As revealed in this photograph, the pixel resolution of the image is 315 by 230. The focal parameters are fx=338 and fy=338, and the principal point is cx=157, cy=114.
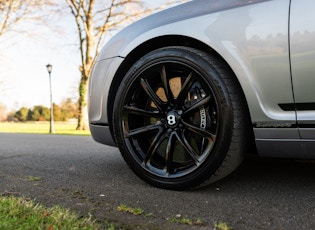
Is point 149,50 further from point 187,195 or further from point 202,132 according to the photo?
point 187,195

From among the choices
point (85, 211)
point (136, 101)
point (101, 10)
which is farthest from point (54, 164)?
point (101, 10)

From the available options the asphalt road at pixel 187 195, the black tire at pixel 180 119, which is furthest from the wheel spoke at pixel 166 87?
the asphalt road at pixel 187 195

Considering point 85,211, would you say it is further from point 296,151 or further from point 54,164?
point 54,164

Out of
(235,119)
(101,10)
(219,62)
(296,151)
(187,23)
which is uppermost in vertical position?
(101,10)

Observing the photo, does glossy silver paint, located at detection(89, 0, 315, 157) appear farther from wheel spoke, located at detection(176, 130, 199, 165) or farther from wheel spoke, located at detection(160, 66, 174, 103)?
wheel spoke, located at detection(176, 130, 199, 165)

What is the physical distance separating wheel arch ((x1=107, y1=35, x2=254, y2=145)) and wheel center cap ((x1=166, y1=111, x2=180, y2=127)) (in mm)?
422

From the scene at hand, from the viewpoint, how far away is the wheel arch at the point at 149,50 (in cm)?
214

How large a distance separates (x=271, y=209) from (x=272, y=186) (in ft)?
1.52

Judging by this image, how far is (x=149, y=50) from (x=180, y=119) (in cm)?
56

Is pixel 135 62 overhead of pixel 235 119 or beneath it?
overhead

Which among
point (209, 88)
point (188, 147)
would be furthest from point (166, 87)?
point (188, 147)

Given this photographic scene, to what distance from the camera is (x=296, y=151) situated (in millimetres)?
1816

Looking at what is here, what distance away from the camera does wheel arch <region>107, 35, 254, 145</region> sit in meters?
2.14

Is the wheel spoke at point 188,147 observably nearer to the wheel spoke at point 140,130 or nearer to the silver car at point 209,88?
the silver car at point 209,88
